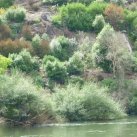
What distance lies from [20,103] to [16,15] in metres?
43.3

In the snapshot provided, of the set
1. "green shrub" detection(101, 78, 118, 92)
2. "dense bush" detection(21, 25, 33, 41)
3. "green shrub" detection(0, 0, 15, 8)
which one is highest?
"green shrub" detection(0, 0, 15, 8)

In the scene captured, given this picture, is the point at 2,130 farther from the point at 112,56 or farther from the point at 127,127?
the point at 112,56

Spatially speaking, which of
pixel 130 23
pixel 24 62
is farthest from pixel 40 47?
pixel 130 23

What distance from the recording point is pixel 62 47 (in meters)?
101

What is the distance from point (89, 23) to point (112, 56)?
64.8ft

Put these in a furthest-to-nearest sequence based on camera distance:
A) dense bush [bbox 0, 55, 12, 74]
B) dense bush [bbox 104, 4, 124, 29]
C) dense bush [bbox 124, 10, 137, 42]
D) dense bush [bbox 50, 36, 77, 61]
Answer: dense bush [bbox 104, 4, 124, 29]
dense bush [bbox 124, 10, 137, 42]
dense bush [bbox 50, 36, 77, 61]
dense bush [bbox 0, 55, 12, 74]

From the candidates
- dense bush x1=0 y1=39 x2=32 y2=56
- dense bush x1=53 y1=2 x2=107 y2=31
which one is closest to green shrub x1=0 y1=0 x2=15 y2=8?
dense bush x1=53 y1=2 x2=107 y2=31

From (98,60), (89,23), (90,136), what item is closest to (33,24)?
(89,23)

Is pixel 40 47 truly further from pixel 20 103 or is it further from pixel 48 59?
pixel 20 103

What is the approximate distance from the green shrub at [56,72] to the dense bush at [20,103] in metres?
21.3

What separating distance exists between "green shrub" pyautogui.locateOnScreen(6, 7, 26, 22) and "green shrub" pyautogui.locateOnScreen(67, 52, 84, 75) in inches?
738

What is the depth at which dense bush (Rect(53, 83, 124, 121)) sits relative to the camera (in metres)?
73.2

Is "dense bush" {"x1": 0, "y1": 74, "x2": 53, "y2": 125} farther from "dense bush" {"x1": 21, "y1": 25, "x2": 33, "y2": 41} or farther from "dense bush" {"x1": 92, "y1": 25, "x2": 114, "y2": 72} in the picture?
"dense bush" {"x1": 21, "y1": 25, "x2": 33, "y2": 41}

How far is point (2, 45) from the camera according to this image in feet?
317
